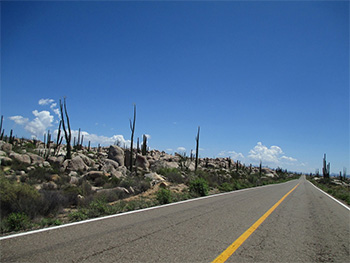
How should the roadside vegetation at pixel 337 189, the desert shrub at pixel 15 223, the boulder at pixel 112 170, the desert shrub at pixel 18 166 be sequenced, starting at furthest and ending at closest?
the boulder at pixel 112 170 < the desert shrub at pixel 18 166 < the roadside vegetation at pixel 337 189 < the desert shrub at pixel 15 223

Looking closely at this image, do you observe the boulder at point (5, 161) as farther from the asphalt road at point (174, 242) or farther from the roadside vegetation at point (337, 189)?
the roadside vegetation at point (337, 189)

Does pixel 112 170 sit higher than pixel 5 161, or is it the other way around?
pixel 5 161

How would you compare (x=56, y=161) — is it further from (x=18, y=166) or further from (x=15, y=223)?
(x=15, y=223)

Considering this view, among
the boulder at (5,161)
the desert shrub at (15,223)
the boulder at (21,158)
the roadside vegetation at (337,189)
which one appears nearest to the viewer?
the desert shrub at (15,223)

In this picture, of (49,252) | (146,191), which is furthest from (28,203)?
(146,191)

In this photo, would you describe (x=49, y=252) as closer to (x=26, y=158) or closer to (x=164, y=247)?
(x=164, y=247)

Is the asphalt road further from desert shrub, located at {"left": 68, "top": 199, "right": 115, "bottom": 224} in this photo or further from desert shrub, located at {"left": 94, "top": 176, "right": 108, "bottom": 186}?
desert shrub, located at {"left": 94, "top": 176, "right": 108, "bottom": 186}

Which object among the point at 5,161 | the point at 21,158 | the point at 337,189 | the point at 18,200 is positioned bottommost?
the point at 337,189

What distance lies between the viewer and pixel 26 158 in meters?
23.8

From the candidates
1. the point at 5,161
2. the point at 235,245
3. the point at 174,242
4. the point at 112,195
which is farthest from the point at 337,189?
the point at 5,161

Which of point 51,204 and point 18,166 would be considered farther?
point 18,166

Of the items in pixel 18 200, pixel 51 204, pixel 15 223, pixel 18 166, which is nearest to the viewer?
pixel 15 223

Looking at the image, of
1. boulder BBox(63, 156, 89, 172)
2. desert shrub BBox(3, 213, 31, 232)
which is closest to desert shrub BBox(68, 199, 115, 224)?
desert shrub BBox(3, 213, 31, 232)

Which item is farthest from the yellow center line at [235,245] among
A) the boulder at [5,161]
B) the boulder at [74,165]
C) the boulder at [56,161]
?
the boulder at [56,161]
